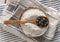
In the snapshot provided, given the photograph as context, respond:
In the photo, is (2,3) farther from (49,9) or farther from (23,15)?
(49,9)

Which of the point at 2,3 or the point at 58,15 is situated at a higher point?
the point at 2,3

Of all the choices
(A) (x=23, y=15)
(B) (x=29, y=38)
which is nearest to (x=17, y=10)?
(A) (x=23, y=15)

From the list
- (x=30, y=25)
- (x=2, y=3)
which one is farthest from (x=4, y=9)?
(x=30, y=25)

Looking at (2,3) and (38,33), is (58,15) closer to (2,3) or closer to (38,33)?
(38,33)

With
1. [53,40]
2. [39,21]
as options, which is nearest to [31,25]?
[39,21]

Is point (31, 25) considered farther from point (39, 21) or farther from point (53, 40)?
point (53, 40)

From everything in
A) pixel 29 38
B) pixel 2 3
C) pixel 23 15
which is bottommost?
pixel 29 38

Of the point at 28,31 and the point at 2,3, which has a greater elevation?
the point at 2,3

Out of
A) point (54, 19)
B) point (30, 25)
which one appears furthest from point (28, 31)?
point (54, 19)
